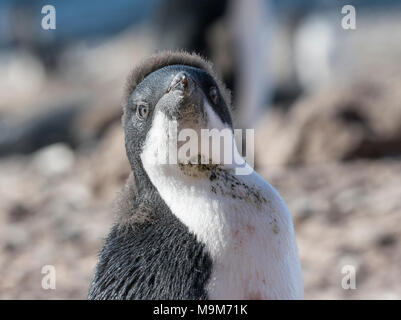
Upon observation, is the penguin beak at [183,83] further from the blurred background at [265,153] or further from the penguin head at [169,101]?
the blurred background at [265,153]

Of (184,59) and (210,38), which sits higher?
(210,38)

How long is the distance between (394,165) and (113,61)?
1295cm

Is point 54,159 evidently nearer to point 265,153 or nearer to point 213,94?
point 265,153

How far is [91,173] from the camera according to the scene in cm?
528

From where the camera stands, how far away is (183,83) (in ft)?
6.61

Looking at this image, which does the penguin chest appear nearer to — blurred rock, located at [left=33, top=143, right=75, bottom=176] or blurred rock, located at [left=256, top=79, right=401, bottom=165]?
blurred rock, located at [left=256, top=79, right=401, bottom=165]

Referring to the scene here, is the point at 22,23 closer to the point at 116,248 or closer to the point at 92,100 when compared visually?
the point at 92,100

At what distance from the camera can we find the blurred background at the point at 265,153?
12.2ft

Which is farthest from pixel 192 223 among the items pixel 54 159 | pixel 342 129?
pixel 54 159

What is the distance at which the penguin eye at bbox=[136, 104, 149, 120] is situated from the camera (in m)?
2.18

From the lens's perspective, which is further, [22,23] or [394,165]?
→ [22,23]

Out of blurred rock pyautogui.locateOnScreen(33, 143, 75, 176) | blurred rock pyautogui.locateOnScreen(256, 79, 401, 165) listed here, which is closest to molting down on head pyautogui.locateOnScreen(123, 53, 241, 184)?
blurred rock pyautogui.locateOnScreen(256, 79, 401, 165)

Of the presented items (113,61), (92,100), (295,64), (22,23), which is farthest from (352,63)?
(22,23)
